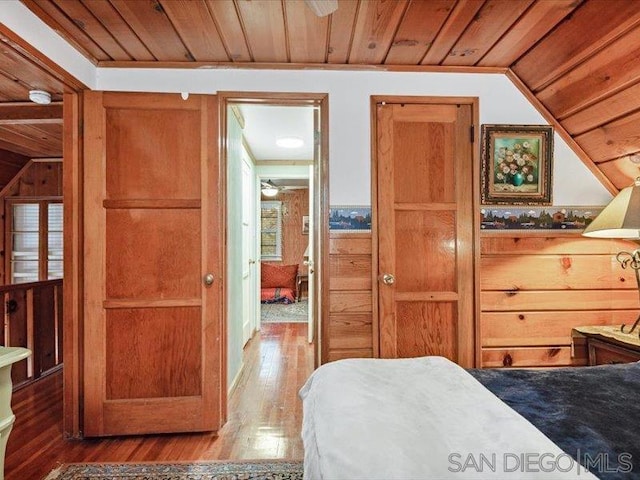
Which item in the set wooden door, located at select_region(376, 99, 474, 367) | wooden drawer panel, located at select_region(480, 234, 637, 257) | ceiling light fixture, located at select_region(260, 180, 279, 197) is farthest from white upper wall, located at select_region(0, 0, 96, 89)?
ceiling light fixture, located at select_region(260, 180, 279, 197)

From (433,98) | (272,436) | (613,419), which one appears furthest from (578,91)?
(272,436)

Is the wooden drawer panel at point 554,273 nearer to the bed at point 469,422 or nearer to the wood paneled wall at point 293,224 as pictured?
the bed at point 469,422

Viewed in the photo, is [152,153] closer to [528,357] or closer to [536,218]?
[536,218]

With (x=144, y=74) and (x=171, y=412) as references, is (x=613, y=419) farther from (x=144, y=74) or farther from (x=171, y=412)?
(x=144, y=74)

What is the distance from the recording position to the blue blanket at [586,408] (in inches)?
32.2

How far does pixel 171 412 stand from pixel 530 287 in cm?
236

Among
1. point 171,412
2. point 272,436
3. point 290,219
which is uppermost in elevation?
point 290,219

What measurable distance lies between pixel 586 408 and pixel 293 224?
244 inches

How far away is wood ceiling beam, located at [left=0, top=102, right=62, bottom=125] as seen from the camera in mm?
2604

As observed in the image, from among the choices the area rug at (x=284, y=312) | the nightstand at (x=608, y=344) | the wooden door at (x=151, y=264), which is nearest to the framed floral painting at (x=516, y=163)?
the nightstand at (x=608, y=344)

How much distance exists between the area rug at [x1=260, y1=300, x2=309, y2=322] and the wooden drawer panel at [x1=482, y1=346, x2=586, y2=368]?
10.3 ft

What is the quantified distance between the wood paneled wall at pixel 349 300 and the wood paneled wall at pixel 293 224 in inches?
190

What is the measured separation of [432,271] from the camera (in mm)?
2168

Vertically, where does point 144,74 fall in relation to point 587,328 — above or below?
above
